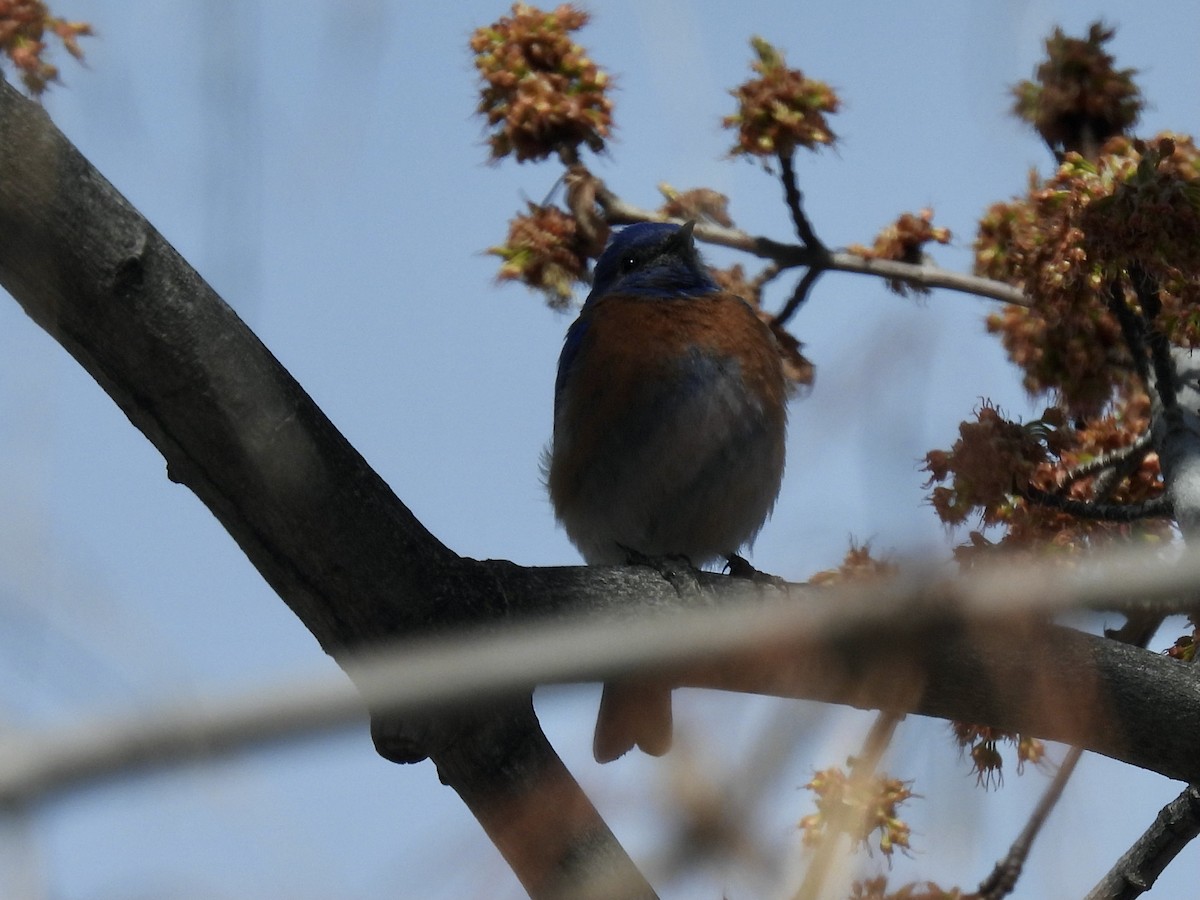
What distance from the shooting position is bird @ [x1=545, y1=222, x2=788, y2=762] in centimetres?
487

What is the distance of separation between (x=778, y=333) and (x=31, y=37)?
252 cm

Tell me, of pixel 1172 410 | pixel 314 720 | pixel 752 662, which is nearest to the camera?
pixel 314 720

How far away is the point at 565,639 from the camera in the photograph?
Answer: 3.81ft

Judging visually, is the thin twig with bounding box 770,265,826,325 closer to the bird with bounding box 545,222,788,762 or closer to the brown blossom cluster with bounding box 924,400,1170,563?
the bird with bounding box 545,222,788,762

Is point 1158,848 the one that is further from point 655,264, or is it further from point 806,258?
point 655,264

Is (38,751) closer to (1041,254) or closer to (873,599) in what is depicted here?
(873,599)

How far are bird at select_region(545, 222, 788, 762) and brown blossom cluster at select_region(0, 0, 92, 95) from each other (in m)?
2.09

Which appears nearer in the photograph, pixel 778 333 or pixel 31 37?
pixel 31 37

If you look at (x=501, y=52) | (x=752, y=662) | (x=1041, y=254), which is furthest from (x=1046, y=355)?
(x=752, y=662)

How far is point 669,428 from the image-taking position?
191 inches

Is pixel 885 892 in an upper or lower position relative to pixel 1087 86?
lower

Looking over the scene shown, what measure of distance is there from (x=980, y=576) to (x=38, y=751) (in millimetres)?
798

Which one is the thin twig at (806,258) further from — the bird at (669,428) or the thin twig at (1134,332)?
the thin twig at (1134,332)

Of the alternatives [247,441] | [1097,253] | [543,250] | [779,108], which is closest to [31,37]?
[247,441]
